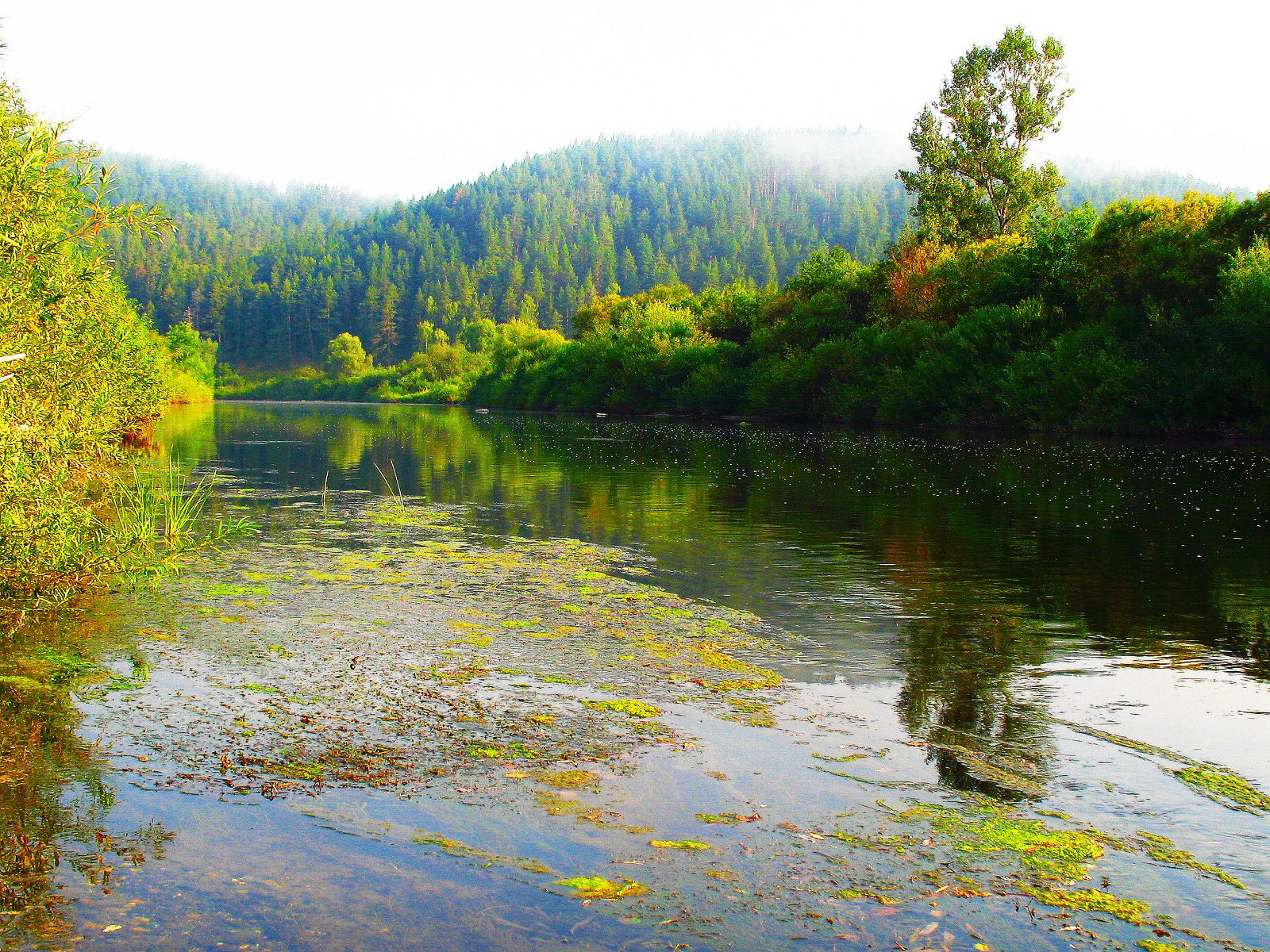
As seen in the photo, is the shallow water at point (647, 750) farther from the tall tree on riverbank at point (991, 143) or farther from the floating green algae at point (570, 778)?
the tall tree on riverbank at point (991, 143)

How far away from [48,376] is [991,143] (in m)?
71.6

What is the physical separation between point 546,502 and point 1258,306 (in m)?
37.8

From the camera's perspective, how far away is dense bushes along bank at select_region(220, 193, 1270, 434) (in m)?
51.7

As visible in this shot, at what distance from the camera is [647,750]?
840 cm

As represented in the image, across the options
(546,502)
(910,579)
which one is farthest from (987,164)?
(910,579)

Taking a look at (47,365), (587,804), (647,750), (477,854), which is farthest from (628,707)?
(47,365)

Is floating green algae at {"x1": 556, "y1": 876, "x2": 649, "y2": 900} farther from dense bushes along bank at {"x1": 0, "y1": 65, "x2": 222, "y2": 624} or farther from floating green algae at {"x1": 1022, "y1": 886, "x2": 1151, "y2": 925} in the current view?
dense bushes along bank at {"x1": 0, "y1": 65, "x2": 222, "y2": 624}

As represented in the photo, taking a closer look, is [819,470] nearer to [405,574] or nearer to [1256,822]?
[405,574]

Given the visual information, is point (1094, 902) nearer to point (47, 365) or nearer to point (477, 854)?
point (477, 854)

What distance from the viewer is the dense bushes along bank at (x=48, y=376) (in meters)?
11.3

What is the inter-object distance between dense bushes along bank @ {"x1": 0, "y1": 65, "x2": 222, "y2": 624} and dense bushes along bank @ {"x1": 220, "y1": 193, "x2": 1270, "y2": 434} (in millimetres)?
48972

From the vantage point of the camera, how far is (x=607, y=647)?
11.9 meters

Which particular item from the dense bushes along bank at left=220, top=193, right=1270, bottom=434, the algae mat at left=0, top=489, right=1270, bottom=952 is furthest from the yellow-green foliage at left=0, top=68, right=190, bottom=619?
the dense bushes along bank at left=220, top=193, right=1270, bottom=434

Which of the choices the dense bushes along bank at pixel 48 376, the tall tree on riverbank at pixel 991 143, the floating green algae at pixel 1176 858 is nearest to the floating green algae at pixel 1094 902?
the floating green algae at pixel 1176 858
